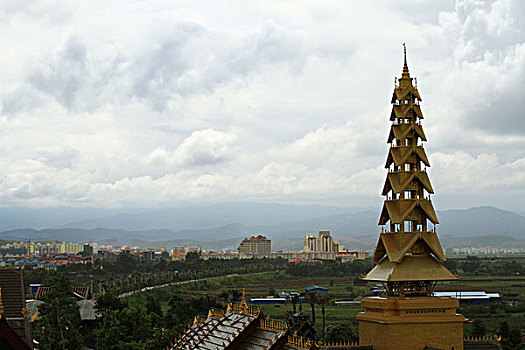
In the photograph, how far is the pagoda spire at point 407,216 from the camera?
19047mm

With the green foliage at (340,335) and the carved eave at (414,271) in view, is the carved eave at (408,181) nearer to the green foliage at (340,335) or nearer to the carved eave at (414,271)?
the carved eave at (414,271)

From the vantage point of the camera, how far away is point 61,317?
40906mm

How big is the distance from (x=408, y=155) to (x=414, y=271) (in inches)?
135

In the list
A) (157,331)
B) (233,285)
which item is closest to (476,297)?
(233,285)

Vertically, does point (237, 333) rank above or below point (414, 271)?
below

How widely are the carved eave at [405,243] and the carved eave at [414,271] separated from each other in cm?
21

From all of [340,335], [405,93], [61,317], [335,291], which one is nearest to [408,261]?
[405,93]

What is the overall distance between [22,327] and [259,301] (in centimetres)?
7747

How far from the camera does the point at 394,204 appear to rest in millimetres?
19828

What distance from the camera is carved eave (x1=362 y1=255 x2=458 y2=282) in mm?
18734

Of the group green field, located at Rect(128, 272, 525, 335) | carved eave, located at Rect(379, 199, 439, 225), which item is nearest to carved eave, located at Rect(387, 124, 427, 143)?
carved eave, located at Rect(379, 199, 439, 225)

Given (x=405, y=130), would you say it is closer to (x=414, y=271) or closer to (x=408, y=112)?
(x=408, y=112)

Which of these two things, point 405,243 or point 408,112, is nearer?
point 405,243

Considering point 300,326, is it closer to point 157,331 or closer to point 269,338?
point 269,338
